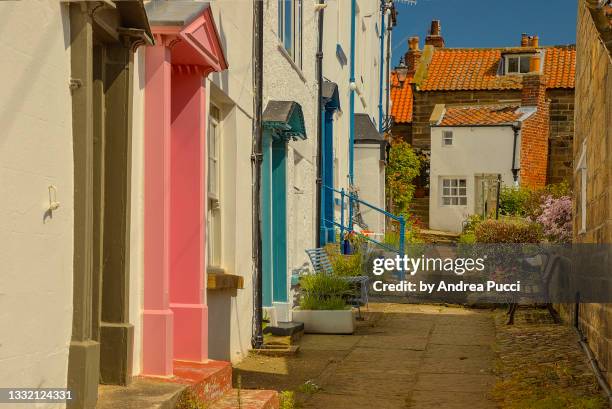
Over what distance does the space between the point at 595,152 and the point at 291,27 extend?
4.97 m

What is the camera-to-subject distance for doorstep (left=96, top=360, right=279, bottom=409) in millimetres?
5598

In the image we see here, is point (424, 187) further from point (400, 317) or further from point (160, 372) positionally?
point (160, 372)

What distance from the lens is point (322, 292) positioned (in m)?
→ 13.5

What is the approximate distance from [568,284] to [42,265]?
10933mm

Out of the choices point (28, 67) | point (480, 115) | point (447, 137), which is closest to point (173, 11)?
point (28, 67)

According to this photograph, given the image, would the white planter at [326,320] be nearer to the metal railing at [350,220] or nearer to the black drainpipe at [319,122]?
the black drainpipe at [319,122]

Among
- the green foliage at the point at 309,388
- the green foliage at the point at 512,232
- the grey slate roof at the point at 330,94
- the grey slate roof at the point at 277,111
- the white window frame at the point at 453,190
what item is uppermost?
the grey slate roof at the point at 330,94

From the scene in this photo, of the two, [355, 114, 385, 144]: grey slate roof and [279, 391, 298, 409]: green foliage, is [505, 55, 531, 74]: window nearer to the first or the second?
[355, 114, 385, 144]: grey slate roof

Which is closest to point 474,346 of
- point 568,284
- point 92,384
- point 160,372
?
point 568,284

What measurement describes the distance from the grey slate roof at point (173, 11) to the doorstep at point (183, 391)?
7.75 ft

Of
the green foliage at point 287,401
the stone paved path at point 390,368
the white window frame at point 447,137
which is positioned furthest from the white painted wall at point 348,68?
the green foliage at point 287,401

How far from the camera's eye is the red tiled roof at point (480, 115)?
34375mm

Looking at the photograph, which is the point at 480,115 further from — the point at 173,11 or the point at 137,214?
the point at 137,214

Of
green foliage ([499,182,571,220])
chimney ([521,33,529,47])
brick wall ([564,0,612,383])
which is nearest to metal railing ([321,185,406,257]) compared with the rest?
brick wall ([564,0,612,383])
